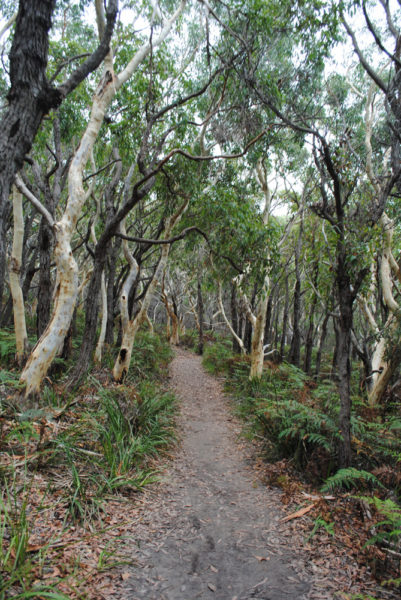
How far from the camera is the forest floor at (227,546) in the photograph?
2834 millimetres

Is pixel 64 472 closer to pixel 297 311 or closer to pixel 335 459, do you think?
pixel 335 459

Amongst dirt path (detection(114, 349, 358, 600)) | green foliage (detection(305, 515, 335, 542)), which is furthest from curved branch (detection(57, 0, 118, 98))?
green foliage (detection(305, 515, 335, 542))

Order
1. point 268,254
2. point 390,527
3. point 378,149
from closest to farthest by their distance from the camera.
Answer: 1. point 390,527
2. point 268,254
3. point 378,149

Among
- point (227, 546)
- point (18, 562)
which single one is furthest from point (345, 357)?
point (18, 562)

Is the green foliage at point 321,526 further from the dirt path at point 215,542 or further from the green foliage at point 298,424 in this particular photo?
the green foliage at point 298,424

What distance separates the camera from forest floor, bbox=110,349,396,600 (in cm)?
283

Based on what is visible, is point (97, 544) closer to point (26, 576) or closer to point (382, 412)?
point (26, 576)

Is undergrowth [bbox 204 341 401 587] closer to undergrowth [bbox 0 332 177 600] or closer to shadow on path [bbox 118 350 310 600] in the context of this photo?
shadow on path [bbox 118 350 310 600]

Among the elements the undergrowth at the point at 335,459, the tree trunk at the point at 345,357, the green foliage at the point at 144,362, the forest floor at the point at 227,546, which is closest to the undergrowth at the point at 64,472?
the forest floor at the point at 227,546

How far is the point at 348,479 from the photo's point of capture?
13.8 feet

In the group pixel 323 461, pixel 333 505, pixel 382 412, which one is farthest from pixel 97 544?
pixel 382 412

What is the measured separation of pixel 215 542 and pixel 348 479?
5.86 feet

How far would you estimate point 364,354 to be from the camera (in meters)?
8.66

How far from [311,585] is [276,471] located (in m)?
2.15
